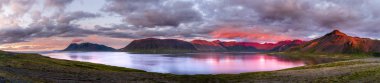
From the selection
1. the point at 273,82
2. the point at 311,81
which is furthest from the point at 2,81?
the point at 311,81

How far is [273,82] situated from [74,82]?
3500cm

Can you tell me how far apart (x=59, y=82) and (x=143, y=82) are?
46.8 ft

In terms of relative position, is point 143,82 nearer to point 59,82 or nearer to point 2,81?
point 59,82

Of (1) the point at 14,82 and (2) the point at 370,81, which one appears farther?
(2) the point at 370,81

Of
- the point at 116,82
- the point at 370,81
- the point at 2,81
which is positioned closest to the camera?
the point at 2,81

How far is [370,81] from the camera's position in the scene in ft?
157

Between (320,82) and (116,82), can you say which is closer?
(320,82)

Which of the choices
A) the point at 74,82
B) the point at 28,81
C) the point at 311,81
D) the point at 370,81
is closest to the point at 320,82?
the point at 311,81

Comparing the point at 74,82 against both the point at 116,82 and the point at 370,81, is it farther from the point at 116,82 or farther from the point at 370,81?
the point at 370,81

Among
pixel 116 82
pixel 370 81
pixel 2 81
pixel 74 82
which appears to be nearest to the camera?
pixel 2 81

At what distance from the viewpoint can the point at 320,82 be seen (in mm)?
51938

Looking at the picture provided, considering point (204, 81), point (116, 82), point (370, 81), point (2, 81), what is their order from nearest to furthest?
point (2, 81) < point (370, 81) < point (116, 82) < point (204, 81)

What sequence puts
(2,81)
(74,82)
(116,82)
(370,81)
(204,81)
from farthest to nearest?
(204,81), (116,82), (74,82), (370,81), (2,81)

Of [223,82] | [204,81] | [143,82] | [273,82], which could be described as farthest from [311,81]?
[143,82]
